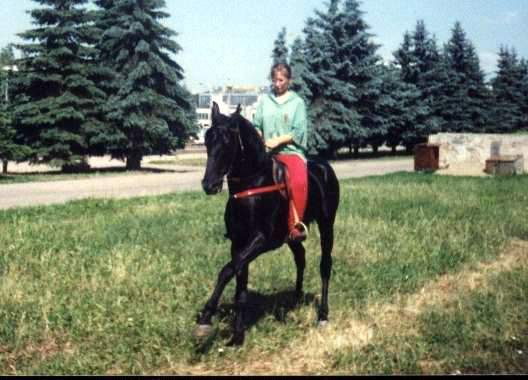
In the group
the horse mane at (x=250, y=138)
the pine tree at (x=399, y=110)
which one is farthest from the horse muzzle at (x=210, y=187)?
the pine tree at (x=399, y=110)

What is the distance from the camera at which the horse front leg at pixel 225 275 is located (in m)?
4.89

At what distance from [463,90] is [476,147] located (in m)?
28.9

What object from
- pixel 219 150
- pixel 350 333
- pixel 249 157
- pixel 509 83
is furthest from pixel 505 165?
pixel 509 83

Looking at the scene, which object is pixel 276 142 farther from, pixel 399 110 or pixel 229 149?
pixel 399 110

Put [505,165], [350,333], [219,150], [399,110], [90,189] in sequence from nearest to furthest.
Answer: [219,150]
[350,333]
[90,189]
[505,165]
[399,110]

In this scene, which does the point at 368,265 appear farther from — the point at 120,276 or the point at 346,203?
the point at 346,203

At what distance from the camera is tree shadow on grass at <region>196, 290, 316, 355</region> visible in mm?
5650

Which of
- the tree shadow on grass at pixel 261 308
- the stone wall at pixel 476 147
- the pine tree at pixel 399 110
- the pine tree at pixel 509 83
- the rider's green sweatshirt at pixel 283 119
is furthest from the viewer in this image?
the pine tree at pixel 509 83

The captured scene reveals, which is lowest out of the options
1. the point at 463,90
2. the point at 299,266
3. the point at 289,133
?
the point at 299,266

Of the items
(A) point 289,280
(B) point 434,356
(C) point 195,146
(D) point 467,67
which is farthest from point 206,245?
(C) point 195,146

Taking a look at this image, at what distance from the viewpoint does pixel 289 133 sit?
5.98 meters

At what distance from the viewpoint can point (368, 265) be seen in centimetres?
820

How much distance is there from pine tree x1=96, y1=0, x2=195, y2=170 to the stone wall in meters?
13.5

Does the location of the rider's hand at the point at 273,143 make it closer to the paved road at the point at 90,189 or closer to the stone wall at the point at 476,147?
the paved road at the point at 90,189
